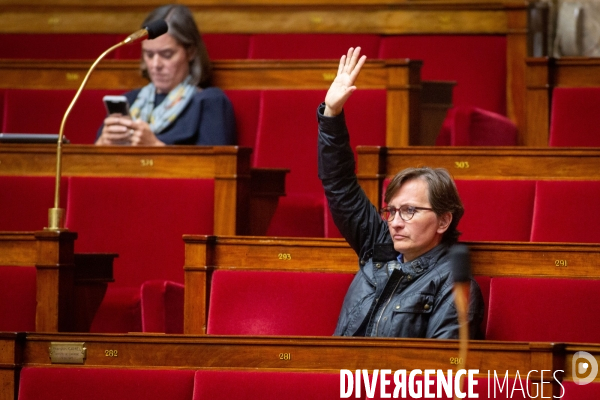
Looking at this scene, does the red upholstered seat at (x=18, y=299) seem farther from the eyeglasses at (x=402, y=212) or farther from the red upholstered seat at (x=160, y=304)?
the eyeglasses at (x=402, y=212)

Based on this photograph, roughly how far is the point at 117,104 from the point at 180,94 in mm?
103

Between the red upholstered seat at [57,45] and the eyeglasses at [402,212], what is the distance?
765 millimetres

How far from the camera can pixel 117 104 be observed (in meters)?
1.15

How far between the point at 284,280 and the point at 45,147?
0.34 m

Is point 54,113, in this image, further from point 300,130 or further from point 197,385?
point 197,385

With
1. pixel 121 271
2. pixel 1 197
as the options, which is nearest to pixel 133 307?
pixel 121 271

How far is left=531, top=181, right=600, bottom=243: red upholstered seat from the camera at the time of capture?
0.97 m

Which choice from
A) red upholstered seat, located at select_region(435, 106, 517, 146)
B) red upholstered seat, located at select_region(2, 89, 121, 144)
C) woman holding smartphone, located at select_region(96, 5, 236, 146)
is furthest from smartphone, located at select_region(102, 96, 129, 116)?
red upholstered seat, located at select_region(435, 106, 517, 146)

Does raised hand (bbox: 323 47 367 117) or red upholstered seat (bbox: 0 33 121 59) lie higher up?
red upholstered seat (bbox: 0 33 121 59)

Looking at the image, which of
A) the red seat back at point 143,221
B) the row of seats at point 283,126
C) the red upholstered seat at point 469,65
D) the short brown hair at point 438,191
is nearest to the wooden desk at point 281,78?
the row of seats at point 283,126

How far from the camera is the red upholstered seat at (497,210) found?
991 millimetres

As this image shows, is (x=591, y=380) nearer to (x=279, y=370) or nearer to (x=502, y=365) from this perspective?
(x=502, y=365)

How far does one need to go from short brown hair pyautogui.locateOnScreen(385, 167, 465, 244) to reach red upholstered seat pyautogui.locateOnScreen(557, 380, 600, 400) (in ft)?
0.73

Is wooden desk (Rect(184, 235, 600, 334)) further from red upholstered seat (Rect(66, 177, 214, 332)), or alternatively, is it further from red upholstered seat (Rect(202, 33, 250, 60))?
red upholstered seat (Rect(202, 33, 250, 60))
